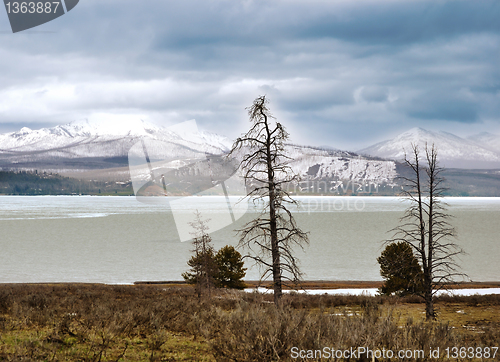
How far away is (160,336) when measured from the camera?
8.71 meters

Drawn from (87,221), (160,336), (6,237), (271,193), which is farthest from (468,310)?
(87,221)

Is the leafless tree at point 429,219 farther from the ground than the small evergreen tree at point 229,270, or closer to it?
farther from the ground

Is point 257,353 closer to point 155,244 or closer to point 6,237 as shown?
point 155,244

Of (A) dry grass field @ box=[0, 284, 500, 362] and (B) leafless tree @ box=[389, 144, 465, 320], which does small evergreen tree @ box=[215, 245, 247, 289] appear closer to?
(B) leafless tree @ box=[389, 144, 465, 320]

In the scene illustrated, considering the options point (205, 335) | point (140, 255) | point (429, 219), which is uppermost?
point (429, 219)

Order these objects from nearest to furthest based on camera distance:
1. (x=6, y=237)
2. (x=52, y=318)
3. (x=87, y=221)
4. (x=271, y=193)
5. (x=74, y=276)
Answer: (x=52, y=318)
(x=271, y=193)
(x=74, y=276)
(x=6, y=237)
(x=87, y=221)

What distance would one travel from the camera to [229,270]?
1508 inches

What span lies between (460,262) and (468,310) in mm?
44070

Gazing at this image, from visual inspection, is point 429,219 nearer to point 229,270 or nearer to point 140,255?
point 229,270

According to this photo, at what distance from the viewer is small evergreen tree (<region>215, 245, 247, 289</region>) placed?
1484 inches

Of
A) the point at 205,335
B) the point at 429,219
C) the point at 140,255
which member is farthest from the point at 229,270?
the point at 140,255

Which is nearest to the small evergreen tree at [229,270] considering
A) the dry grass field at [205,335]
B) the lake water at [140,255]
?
the lake water at [140,255]

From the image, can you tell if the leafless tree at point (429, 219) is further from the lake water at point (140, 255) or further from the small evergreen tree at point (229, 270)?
the lake water at point (140, 255)

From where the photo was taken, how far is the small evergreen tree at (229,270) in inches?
1484
